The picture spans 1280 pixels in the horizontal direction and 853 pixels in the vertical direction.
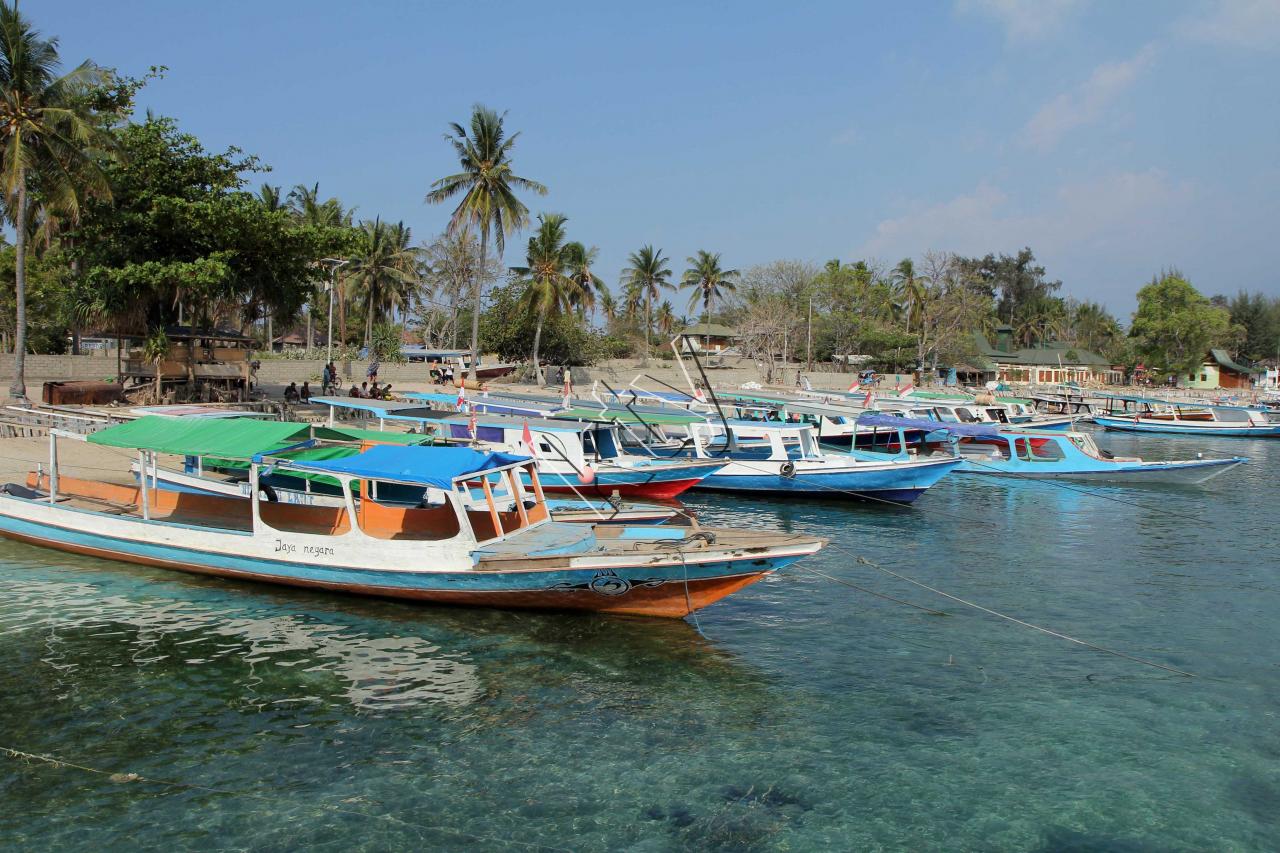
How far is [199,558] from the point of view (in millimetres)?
14711

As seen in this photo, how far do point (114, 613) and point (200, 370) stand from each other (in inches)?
929

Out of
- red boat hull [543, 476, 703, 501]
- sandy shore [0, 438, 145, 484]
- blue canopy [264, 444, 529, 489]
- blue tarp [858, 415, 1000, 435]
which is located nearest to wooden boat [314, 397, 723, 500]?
red boat hull [543, 476, 703, 501]

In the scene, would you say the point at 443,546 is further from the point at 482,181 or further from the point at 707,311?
the point at 707,311

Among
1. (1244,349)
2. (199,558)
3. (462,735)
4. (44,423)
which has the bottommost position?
(462,735)

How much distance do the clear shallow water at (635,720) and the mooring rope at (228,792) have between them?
44mm

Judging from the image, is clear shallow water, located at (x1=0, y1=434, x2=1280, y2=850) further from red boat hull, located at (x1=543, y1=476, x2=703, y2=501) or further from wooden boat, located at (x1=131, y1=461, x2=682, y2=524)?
red boat hull, located at (x1=543, y1=476, x2=703, y2=501)

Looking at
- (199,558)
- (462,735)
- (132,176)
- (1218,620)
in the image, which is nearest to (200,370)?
(132,176)

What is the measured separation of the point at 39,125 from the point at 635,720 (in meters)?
29.3

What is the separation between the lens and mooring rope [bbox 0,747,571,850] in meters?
7.99

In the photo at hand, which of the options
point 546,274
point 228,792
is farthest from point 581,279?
point 228,792

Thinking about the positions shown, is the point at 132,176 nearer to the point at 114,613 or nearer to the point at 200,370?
the point at 200,370

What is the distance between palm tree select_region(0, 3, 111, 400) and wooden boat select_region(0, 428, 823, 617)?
1674cm

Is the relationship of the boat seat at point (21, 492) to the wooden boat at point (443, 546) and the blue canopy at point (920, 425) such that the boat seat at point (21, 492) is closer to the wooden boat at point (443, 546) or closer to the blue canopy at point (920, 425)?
the wooden boat at point (443, 546)

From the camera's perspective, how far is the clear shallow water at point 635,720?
8.30m
